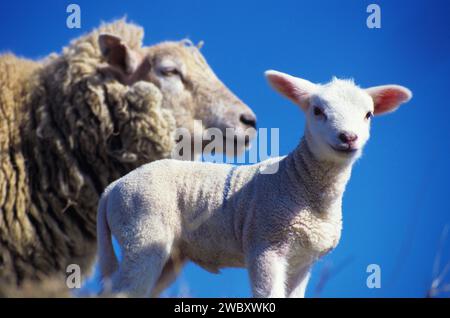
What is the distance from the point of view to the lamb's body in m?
4.73

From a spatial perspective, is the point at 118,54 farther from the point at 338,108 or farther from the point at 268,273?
the point at 268,273

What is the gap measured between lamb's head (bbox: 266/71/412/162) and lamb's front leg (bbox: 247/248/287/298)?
32.9 inches

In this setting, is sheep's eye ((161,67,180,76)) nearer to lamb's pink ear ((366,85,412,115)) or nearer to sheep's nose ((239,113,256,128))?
sheep's nose ((239,113,256,128))

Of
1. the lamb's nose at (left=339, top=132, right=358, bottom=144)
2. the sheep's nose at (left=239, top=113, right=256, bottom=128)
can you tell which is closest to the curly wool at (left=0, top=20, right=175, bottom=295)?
the sheep's nose at (left=239, top=113, right=256, bottom=128)

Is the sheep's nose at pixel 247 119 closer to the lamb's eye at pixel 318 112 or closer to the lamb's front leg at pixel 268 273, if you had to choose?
the lamb's eye at pixel 318 112

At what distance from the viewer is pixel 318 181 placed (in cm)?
502

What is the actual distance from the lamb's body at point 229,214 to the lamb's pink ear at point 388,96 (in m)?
0.63

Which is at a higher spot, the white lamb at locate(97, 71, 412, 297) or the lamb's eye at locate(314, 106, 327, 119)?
the lamb's eye at locate(314, 106, 327, 119)

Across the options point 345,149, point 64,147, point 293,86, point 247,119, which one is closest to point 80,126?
point 64,147

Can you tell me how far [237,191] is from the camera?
5.14 meters

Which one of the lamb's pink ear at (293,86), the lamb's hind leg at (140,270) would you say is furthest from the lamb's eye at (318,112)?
the lamb's hind leg at (140,270)
